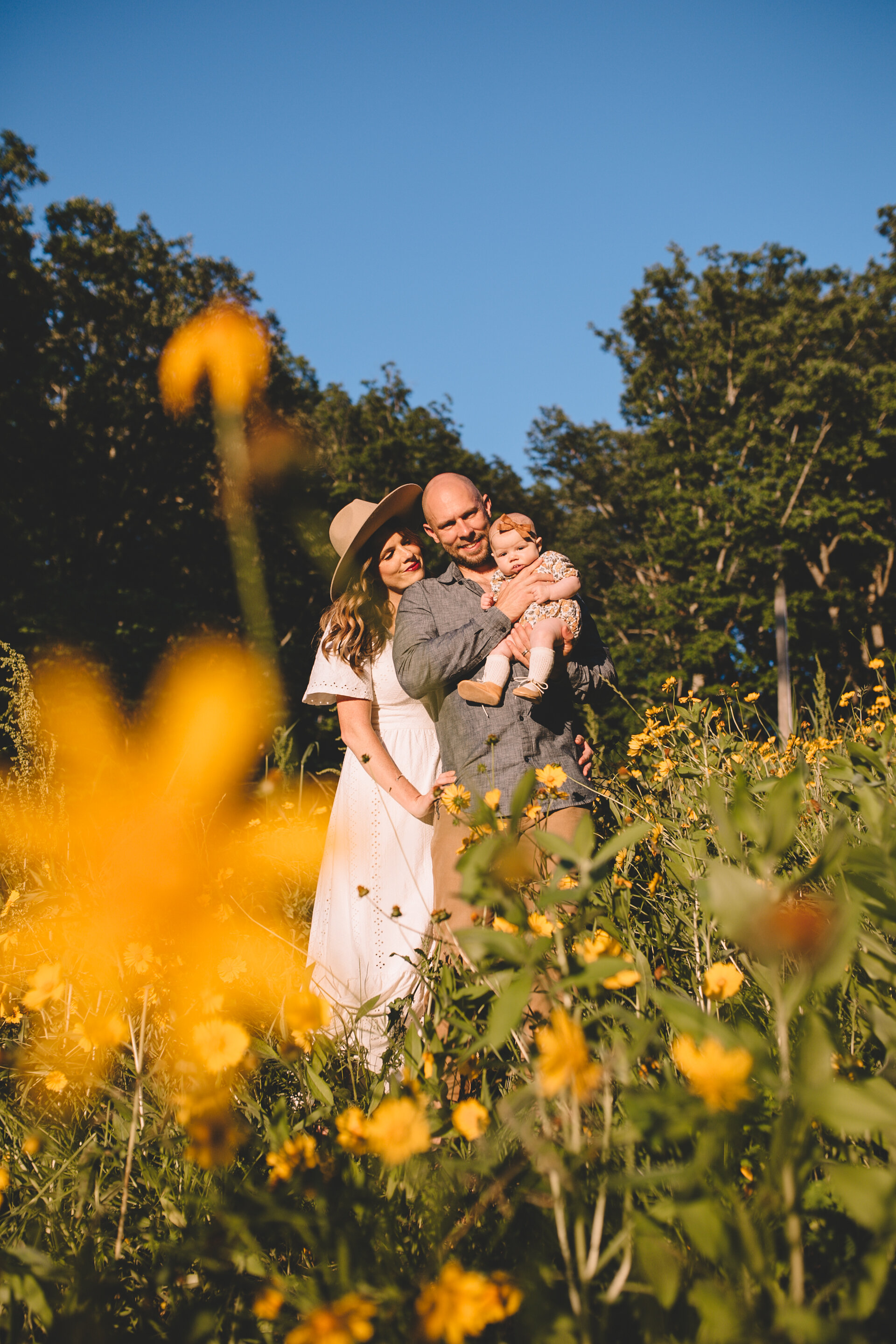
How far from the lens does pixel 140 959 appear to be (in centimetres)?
142

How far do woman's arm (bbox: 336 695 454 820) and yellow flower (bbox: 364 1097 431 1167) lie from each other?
124 centimetres

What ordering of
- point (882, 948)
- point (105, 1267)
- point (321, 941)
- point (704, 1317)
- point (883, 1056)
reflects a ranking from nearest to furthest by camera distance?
point (704, 1317) < point (882, 948) < point (105, 1267) < point (883, 1056) < point (321, 941)

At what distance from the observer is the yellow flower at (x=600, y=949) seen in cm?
104

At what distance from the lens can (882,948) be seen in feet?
2.94

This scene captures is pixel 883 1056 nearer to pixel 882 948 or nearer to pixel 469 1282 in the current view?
pixel 882 948

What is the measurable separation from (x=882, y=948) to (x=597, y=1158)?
0.50 metres

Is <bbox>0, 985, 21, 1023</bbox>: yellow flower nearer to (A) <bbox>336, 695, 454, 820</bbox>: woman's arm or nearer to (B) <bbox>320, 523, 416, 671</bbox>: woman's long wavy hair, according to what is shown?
(A) <bbox>336, 695, 454, 820</bbox>: woman's arm

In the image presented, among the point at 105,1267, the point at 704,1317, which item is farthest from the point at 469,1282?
the point at 105,1267

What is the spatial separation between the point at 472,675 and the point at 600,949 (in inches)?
42.6

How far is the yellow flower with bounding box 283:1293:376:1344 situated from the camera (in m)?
0.63

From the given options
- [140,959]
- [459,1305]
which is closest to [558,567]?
[140,959]

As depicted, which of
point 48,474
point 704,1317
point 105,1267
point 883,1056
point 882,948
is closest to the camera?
point 704,1317

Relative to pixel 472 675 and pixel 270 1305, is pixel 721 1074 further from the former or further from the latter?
pixel 472 675

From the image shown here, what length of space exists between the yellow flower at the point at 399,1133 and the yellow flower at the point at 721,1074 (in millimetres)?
327
